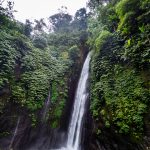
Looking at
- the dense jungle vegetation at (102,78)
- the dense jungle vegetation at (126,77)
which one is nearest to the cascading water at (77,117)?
the dense jungle vegetation at (102,78)

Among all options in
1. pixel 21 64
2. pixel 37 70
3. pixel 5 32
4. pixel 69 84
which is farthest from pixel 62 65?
pixel 5 32

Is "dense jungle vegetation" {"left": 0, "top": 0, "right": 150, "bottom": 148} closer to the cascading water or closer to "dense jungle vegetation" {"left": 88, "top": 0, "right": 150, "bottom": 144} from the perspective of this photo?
"dense jungle vegetation" {"left": 88, "top": 0, "right": 150, "bottom": 144}

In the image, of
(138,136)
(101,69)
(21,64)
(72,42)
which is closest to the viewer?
(138,136)

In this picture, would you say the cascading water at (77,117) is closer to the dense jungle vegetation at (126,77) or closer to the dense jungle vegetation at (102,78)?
the dense jungle vegetation at (102,78)

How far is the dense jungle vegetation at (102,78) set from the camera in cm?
728

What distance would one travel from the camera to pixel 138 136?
6492 millimetres

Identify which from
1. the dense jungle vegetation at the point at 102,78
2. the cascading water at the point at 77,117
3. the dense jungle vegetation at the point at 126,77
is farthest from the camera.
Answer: the cascading water at the point at 77,117

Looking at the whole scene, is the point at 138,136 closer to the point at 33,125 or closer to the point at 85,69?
the point at 33,125

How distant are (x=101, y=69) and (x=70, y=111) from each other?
12.4 feet

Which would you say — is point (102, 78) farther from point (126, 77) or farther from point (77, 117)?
point (77, 117)

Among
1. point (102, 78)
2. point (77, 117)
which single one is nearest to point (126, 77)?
point (102, 78)

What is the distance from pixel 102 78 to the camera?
9508mm

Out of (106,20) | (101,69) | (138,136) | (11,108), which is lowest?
(138,136)

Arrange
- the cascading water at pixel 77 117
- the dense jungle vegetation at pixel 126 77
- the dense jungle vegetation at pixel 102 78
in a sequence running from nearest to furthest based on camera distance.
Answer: the dense jungle vegetation at pixel 126 77 → the dense jungle vegetation at pixel 102 78 → the cascading water at pixel 77 117
